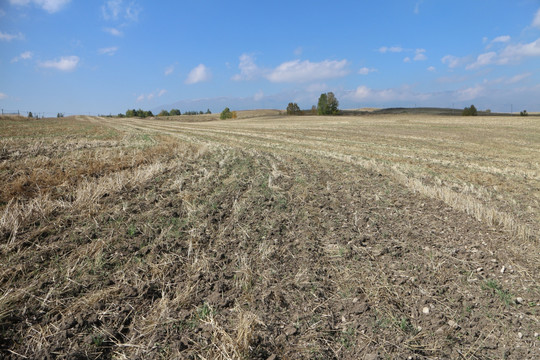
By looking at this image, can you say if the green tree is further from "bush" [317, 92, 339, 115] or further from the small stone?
the small stone

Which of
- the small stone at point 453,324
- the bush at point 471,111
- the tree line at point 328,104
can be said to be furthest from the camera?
the tree line at point 328,104

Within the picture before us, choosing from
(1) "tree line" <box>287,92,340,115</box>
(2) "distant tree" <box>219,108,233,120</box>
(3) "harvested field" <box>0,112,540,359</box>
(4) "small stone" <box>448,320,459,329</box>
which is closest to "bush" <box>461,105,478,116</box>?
(1) "tree line" <box>287,92,340,115</box>

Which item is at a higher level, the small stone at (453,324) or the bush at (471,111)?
the bush at (471,111)

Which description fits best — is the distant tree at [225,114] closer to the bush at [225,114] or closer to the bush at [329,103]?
the bush at [225,114]

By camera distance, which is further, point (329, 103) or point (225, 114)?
point (225, 114)

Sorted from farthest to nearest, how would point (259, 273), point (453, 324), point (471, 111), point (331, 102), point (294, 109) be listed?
point (294, 109)
point (331, 102)
point (471, 111)
point (259, 273)
point (453, 324)

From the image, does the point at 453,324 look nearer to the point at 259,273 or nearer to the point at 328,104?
the point at 259,273

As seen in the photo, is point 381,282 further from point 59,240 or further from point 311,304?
point 59,240

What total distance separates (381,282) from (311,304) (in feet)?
3.82

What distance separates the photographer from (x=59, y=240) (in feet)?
16.0

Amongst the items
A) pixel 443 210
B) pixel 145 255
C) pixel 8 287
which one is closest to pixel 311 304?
pixel 145 255

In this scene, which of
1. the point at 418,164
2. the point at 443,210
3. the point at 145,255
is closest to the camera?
the point at 145,255

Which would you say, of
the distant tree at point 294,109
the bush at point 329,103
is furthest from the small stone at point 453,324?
the distant tree at point 294,109

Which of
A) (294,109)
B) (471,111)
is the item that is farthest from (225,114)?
(471,111)
